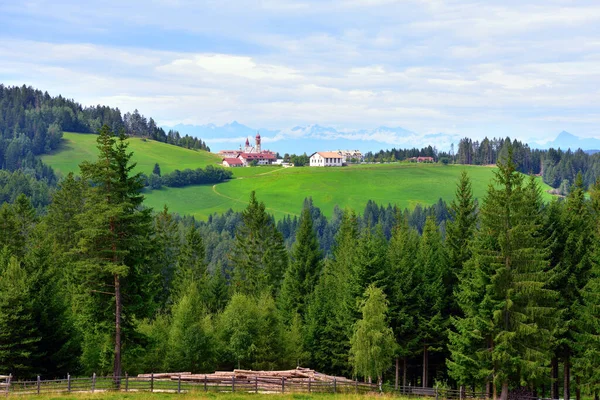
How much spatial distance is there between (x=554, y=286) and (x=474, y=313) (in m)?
8.15

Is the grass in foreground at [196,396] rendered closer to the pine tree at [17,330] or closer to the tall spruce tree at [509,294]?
the tall spruce tree at [509,294]

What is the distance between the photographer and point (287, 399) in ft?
118

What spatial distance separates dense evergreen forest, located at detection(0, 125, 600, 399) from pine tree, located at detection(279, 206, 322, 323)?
856 mm

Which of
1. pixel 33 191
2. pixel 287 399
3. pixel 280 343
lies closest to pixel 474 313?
pixel 287 399

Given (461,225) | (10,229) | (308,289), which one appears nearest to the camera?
(461,225)

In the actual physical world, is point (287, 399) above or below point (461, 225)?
below

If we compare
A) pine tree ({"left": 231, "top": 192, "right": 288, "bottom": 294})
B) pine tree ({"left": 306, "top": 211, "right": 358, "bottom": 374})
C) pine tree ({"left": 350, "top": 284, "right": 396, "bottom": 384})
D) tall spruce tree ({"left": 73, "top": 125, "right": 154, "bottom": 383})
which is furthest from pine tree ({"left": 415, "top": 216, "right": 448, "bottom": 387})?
pine tree ({"left": 231, "top": 192, "right": 288, "bottom": 294})

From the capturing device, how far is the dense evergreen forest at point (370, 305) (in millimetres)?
37688

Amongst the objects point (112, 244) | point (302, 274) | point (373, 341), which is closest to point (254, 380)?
point (373, 341)

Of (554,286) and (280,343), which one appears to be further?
(280,343)

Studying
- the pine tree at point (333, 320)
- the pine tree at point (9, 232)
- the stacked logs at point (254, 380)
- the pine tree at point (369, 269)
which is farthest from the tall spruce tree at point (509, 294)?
the pine tree at point (9, 232)

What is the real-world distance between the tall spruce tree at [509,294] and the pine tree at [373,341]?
5781 mm

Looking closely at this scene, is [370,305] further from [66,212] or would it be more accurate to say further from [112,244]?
[66,212]

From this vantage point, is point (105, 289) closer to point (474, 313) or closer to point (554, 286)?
point (474, 313)
